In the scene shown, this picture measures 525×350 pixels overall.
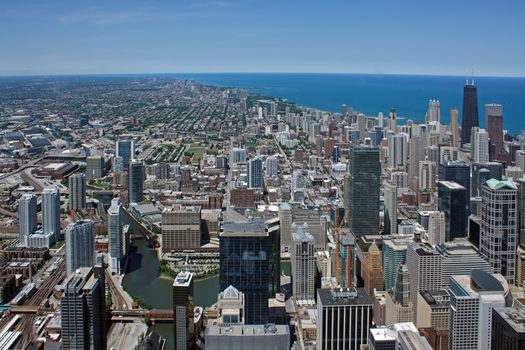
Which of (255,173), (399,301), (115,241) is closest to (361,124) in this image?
(255,173)

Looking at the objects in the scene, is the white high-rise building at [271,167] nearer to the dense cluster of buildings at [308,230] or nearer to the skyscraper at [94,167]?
the dense cluster of buildings at [308,230]

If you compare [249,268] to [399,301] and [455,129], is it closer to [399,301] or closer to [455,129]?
[399,301]

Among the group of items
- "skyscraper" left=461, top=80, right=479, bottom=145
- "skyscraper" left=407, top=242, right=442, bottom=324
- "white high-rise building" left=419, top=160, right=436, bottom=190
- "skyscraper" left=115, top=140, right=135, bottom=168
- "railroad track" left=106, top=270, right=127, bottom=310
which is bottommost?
"railroad track" left=106, top=270, right=127, bottom=310

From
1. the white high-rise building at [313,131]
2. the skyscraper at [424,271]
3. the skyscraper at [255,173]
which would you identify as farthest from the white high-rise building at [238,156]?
the skyscraper at [424,271]

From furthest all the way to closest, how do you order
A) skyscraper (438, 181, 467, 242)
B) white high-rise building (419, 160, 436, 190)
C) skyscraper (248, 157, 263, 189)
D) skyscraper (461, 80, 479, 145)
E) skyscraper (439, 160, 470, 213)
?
skyscraper (461, 80, 479, 145) → white high-rise building (419, 160, 436, 190) → skyscraper (248, 157, 263, 189) → skyscraper (439, 160, 470, 213) → skyscraper (438, 181, 467, 242)

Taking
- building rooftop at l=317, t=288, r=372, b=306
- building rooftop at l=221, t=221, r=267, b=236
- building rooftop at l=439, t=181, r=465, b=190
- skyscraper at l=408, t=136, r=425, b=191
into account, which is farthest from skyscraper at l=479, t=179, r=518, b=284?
skyscraper at l=408, t=136, r=425, b=191

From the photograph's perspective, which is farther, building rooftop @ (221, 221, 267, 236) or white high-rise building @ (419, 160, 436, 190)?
white high-rise building @ (419, 160, 436, 190)

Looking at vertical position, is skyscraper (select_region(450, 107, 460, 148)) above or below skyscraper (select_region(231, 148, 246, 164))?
above

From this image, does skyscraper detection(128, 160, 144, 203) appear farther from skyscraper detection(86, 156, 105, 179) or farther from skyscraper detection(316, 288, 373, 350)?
skyscraper detection(316, 288, 373, 350)
